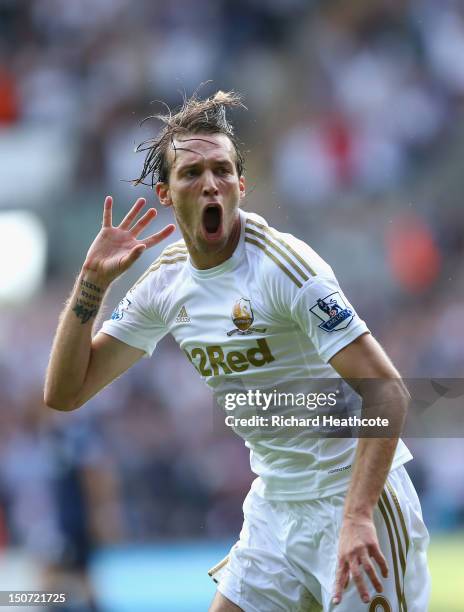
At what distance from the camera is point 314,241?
42.4 ft

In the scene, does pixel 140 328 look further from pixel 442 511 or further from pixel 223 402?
pixel 442 511

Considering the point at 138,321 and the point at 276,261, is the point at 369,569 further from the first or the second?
the point at 138,321

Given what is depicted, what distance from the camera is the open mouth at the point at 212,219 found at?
14.4ft

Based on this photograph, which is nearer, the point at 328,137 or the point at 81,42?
the point at 328,137

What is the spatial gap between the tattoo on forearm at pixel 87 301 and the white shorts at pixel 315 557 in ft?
3.30

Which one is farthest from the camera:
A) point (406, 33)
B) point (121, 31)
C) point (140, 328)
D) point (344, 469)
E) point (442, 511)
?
point (121, 31)

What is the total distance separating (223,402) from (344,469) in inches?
21.6

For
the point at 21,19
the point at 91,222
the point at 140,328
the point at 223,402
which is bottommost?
the point at 223,402

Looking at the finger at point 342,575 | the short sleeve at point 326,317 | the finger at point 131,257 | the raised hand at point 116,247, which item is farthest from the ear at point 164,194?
the finger at point 342,575

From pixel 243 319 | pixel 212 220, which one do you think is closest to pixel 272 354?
pixel 243 319

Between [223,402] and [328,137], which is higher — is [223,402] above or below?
below

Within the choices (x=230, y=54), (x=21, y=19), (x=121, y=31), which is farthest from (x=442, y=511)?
(x=21, y=19)

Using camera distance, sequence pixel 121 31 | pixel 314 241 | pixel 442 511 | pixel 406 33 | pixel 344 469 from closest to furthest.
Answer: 1. pixel 344 469
2. pixel 442 511
3. pixel 314 241
4. pixel 406 33
5. pixel 121 31

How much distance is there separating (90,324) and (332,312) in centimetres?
113
